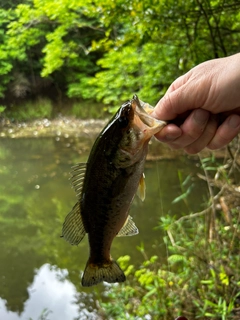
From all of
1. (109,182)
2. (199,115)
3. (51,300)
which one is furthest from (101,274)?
(51,300)

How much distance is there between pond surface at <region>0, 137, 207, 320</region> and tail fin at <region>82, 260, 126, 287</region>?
6.55ft

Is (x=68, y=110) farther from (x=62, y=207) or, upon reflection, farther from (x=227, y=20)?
(x=227, y=20)

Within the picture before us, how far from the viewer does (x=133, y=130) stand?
982 mm

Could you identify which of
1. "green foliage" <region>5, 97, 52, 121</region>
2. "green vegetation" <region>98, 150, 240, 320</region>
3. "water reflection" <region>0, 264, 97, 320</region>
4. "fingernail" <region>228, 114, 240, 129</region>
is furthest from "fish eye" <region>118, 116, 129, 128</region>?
"green foliage" <region>5, 97, 52, 121</region>

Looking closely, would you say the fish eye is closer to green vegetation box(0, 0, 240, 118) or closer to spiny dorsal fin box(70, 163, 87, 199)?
spiny dorsal fin box(70, 163, 87, 199)

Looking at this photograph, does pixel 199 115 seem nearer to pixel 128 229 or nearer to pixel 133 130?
pixel 133 130

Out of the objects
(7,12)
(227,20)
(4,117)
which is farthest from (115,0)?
(4,117)

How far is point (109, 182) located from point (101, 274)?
316 mm

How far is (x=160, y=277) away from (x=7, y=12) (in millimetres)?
5000

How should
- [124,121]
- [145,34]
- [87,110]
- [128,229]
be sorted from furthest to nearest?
[87,110] → [145,34] → [128,229] → [124,121]

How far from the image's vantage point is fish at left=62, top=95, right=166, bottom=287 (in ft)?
3.25

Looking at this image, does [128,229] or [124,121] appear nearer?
[124,121]

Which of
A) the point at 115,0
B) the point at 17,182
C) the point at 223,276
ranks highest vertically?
the point at 115,0

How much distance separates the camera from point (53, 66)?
5094 millimetres
